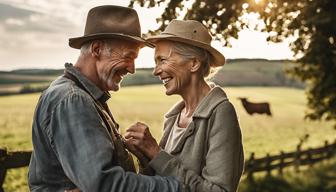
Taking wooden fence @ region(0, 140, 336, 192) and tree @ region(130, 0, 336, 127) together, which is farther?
wooden fence @ region(0, 140, 336, 192)

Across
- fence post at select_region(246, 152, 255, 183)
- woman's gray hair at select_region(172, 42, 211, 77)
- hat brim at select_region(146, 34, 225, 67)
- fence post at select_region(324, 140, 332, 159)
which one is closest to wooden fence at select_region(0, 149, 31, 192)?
hat brim at select_region(146, 34, 225, 67)

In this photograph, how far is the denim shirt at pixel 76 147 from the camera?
306 cm

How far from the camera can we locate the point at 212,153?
152 inches

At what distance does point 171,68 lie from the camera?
415 cm

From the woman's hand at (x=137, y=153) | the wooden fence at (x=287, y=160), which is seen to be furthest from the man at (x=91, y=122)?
the wooden fence at (x=287, y=160)

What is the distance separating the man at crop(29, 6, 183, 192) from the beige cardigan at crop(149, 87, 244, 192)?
0.29 metres

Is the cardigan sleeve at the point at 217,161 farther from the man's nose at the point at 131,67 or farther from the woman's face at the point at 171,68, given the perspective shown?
the man's nose at the point at 131,67

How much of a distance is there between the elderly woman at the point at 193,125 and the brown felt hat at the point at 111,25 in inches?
15.4

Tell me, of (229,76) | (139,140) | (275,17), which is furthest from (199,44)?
(229,76)

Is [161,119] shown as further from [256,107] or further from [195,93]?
[195,93]

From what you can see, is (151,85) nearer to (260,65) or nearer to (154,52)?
(260,65)

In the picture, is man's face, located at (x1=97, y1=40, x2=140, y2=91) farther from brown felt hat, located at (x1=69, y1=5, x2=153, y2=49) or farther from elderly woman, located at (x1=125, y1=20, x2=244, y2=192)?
elderly woman, located at (x1=125, y1=20, x2=244, y2=192)

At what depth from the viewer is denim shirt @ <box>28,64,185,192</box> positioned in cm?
306

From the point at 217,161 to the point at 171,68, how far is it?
0.80m
